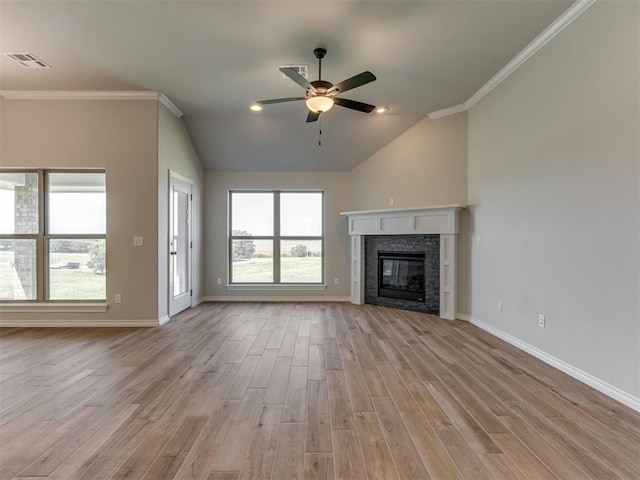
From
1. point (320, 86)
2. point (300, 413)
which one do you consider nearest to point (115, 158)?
point (320, 86)

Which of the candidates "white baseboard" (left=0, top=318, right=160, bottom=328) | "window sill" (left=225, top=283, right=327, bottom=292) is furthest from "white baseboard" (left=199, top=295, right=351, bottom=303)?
"white baseboard" (left=0, top=318, right=160, bottom=328)

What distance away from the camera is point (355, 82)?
2811 mm

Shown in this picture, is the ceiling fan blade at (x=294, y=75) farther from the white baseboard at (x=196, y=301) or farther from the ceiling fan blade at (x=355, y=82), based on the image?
the white baseboard at (x=196, y=301)

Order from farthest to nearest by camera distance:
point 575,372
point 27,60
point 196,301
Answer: point 196,301
point 27,60
point 575,372

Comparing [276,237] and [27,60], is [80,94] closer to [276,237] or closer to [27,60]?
[27,60]

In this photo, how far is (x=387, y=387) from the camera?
98.0 inches

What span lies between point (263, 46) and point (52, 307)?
172 inches

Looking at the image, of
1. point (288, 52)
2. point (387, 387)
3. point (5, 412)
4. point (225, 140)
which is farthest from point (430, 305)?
point (5, 412)

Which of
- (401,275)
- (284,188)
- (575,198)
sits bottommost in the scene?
(401,275)

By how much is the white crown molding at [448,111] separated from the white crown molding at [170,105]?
386 centimetres

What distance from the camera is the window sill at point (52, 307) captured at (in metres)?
A: 4.27

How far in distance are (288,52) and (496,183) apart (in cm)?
292

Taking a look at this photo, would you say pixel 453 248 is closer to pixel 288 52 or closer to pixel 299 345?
pixel 299 345

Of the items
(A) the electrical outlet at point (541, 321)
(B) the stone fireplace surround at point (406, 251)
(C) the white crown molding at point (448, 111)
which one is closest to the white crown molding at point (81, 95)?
(C) the white crown molding at point (448, 111)
